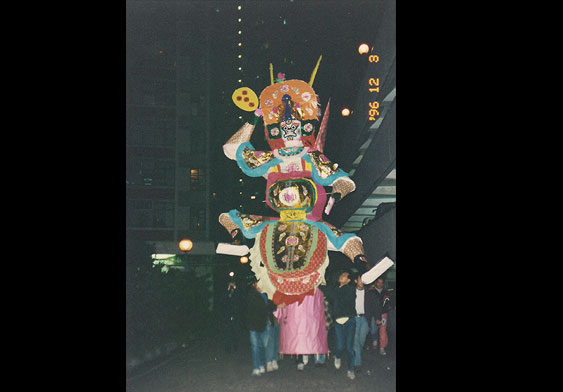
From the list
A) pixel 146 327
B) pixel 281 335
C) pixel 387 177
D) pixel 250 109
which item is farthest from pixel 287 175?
pixel 146 327

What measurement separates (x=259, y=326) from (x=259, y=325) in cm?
1

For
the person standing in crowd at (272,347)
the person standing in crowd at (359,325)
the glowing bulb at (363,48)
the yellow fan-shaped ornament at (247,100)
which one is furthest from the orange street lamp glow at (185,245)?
the glowing bulb at (363,48)

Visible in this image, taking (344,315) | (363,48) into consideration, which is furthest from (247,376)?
(363,48)

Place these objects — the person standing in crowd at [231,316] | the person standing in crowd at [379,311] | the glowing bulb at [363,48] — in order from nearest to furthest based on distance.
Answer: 1. the person standing in crowd at [379,311]
2. the person standing in crowd at [231,316]
3. the glowing bulb at [363,48]

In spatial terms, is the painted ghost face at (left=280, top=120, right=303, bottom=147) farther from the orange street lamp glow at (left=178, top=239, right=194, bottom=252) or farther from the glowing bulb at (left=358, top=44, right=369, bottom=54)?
the orange street lamp glow at (left=178, top=239, right=194, bottom=252)

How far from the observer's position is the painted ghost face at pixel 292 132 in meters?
6.48

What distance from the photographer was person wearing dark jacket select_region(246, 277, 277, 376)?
6.09 m

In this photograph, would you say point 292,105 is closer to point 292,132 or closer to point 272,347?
point 292,132

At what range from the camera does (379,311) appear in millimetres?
6617

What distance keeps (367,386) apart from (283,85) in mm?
3857

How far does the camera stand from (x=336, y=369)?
6137 mm

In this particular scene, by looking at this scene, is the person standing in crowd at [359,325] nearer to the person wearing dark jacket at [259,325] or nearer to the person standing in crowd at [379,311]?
the person standing in crowd at [379,311]

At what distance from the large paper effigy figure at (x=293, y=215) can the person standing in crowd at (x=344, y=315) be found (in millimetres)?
174

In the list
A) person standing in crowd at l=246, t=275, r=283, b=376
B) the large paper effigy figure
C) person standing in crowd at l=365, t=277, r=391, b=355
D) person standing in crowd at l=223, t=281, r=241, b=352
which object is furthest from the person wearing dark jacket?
person standing in crowd at l=365, t=277, r=391, b=355
